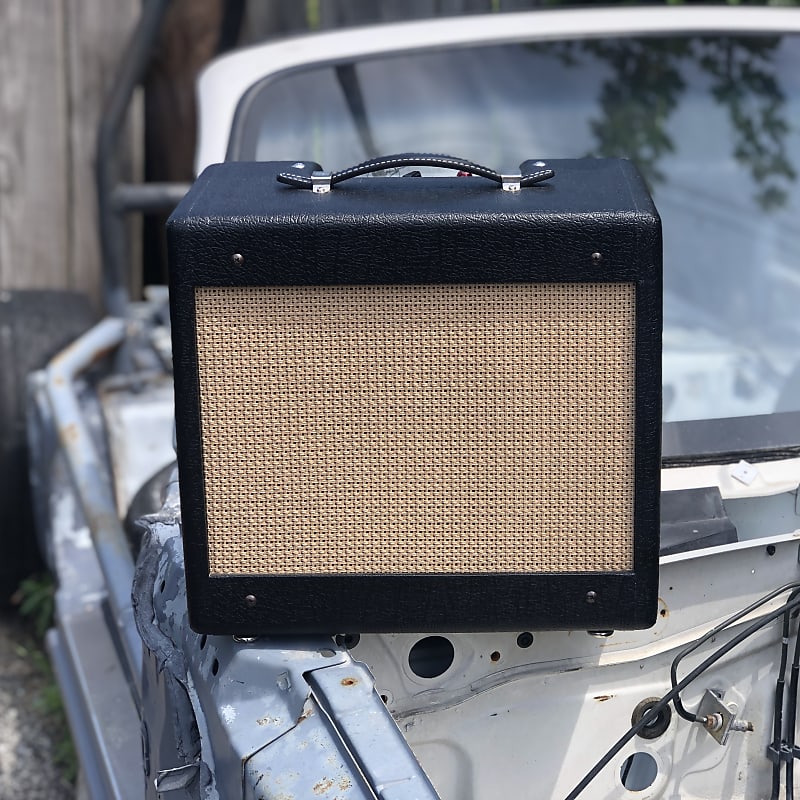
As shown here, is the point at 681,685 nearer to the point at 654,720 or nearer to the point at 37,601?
the point at 654,720

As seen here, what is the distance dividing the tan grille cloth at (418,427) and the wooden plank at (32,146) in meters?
2.75

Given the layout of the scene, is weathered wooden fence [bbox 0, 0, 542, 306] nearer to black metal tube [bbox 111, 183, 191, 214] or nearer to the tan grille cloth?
black metal tube [bbox 111, 183, 191, 214]

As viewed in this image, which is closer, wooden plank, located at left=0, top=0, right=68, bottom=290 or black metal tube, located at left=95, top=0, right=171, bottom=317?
black metal tube, located at left=95, top=0, right=171, bottom=317

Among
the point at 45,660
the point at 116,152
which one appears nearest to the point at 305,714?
the point at 45,660

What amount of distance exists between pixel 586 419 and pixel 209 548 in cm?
40

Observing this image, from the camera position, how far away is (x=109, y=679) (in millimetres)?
1842

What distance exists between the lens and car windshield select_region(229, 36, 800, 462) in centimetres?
213

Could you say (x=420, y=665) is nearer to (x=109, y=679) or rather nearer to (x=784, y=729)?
(x=784, y=729)

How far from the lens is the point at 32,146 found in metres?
3.45

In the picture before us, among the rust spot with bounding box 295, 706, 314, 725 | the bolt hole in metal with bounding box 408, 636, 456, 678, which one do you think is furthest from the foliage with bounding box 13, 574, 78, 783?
the rust spot with bounding box 295, 706, 314, 725

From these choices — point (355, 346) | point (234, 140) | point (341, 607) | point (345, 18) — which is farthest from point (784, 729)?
point (345, 18)

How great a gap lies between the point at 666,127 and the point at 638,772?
144cm

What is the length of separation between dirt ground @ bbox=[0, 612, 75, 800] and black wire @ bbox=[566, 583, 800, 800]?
4.66 ft

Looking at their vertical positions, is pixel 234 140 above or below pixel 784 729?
above
